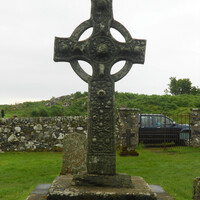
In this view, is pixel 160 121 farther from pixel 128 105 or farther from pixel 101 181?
pixel 101 181

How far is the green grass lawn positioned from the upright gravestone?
5.35 ft

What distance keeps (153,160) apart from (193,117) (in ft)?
14.5

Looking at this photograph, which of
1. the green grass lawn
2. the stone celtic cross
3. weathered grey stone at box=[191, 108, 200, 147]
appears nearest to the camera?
the stone celtic cross

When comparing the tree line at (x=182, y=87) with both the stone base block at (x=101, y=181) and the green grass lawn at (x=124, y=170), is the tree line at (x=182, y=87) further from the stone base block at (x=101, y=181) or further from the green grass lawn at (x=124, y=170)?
the stone base block at (x=101, y=181)

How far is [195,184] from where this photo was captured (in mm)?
2803

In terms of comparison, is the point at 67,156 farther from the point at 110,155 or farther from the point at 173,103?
the point at 173,103

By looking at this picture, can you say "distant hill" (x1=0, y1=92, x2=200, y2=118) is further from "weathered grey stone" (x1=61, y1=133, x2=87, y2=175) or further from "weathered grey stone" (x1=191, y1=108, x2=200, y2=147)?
"weathered grey stone" (x1=61, y1=133, x2=87, y2=175)

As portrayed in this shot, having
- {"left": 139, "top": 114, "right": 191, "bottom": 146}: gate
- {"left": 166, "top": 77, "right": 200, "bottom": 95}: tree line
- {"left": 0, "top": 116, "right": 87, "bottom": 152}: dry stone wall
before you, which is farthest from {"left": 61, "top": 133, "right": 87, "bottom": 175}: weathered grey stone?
{"left": 166, "top": 77, "right": 200, "bottom": 95}: tree line

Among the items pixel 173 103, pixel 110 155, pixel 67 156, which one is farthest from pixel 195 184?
pixel 173 103

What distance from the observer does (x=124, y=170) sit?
24.7 ft

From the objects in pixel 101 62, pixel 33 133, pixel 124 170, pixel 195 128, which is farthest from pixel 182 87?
pixel 101 62

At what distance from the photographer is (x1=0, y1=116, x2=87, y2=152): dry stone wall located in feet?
34.6

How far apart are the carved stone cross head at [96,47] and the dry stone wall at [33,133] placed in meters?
6.90

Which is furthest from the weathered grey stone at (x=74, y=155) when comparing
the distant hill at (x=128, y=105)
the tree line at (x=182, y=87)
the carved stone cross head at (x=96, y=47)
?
the tree line at (x=182, y=87)
